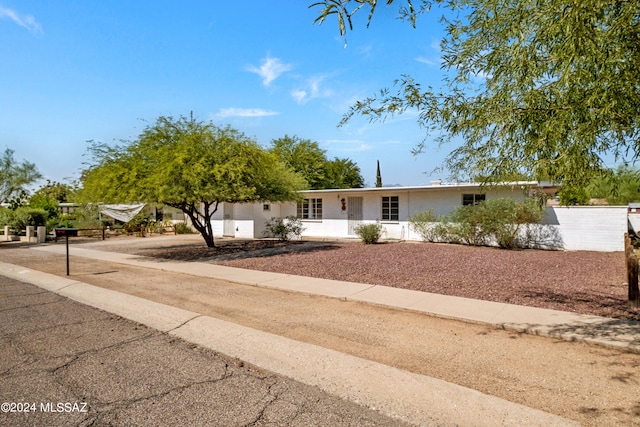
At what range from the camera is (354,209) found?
75.0 feet

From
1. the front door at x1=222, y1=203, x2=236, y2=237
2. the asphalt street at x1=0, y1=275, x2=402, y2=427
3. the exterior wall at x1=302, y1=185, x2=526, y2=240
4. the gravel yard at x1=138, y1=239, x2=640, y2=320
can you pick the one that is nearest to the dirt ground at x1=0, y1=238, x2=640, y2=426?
the asphalt street at x1=0, y1=275, x2=402, y2=427

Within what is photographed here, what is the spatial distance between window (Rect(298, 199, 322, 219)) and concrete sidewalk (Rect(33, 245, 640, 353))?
13.1m

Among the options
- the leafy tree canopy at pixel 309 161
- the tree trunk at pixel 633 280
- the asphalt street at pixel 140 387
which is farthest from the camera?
the leafy tree canopy at pixel 309 161

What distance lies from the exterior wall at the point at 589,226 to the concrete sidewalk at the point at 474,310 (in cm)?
1147

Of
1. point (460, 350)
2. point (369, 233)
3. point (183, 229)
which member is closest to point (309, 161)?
point (183, 229)

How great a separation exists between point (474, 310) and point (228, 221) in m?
21.6

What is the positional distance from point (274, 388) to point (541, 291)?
6.93 m

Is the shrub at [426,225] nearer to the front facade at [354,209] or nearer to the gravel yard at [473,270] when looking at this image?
the front facade at [354,209]

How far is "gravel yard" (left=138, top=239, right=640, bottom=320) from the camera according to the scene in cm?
794

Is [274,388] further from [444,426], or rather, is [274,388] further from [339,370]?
[444,426]

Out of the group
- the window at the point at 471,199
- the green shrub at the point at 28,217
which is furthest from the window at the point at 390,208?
the green shrub at the point at 28,217

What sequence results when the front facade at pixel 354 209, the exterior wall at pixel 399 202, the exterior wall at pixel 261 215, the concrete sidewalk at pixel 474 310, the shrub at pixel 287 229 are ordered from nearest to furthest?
the concrete sidewalk at pixel 474 310 → the exterior wall at pixel 399 202 → the front facade at pixel 354 209 → the shrub at pixel 287 229 → the exterior wall at pixel 261 215

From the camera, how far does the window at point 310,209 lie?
24491 millimetres

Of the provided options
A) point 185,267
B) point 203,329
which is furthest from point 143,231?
point 203,329
